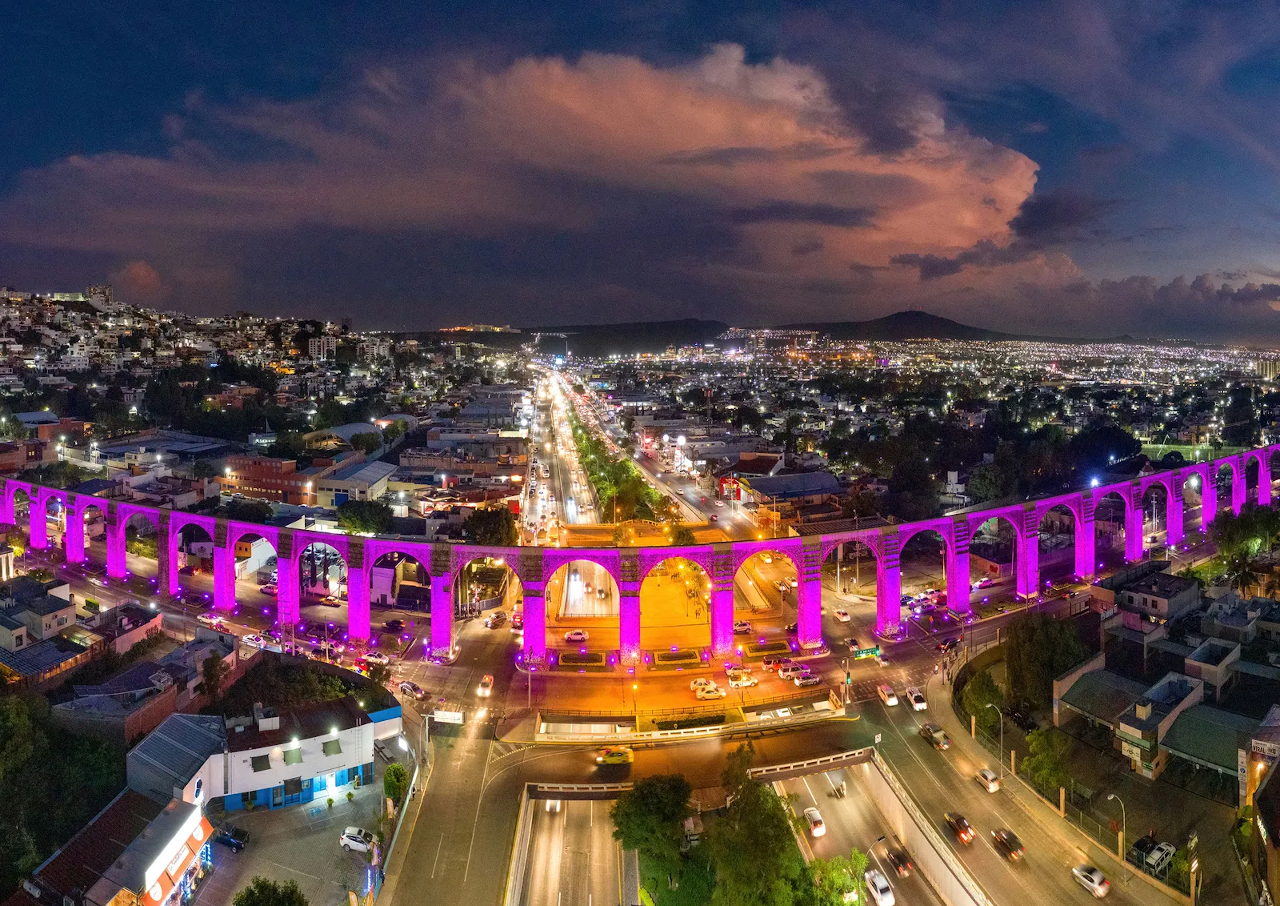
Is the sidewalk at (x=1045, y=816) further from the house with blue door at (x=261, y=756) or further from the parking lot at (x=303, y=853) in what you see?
the house with blue door at (x=261, y=756)

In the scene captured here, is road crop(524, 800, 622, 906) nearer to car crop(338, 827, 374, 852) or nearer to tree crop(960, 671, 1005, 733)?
car crop(338, 827, 374, 852)

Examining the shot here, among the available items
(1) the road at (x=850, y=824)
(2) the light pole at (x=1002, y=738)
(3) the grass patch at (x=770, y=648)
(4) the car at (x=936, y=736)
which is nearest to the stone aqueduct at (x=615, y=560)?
(3) the grass patch at (x=770, y=648)

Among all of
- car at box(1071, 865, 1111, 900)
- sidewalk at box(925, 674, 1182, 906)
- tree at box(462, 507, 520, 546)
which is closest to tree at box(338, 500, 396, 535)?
tree at box(462, 507, 520, 546)

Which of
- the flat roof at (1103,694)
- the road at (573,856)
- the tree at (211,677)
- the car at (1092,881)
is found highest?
the tree at (211,677)

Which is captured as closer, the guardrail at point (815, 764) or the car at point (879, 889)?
the car at point (879, 889)

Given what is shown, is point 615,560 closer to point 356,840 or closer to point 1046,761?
point 356,840

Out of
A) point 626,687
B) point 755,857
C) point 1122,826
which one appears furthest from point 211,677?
point 1122,826
